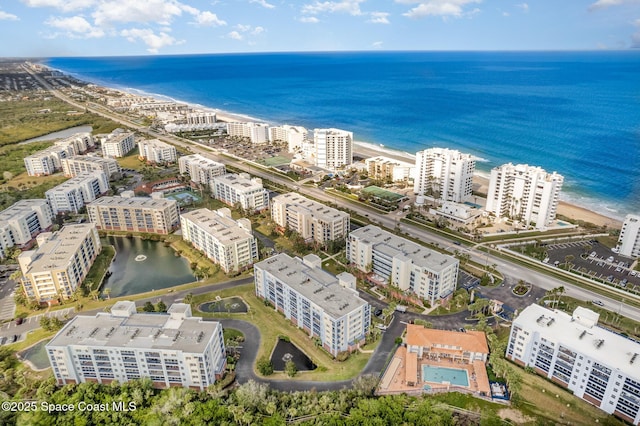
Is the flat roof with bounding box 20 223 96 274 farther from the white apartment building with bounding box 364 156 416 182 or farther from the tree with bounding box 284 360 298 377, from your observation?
the white apartment building with bounding box 364 156 416 182

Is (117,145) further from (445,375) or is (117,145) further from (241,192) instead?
(445,375)

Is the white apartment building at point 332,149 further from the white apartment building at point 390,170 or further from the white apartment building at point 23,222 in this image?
the white apartment building at point 23,222

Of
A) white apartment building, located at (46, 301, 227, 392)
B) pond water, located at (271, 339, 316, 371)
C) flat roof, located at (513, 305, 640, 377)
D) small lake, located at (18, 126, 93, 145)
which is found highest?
small lake, located at (18, 126, 93, 145)

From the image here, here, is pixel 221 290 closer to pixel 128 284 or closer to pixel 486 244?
pixel 128 284

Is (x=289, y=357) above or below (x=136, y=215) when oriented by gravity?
below

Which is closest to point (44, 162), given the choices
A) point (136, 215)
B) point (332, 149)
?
point (136, 215)

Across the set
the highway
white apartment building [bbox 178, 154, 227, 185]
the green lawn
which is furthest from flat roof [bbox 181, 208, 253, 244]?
the highway
